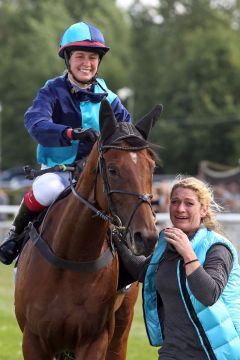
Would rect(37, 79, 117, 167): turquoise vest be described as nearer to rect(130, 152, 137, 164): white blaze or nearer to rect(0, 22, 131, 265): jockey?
rect(0, 22, 131, 265): jockey

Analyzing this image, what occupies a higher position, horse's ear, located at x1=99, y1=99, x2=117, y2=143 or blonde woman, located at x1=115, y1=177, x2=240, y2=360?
horse's ear, located at x1=99, y1=99, x2=117, y2=143

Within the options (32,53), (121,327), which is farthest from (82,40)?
(32,53)

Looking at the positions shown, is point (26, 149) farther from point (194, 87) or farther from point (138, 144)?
point (138, 144)

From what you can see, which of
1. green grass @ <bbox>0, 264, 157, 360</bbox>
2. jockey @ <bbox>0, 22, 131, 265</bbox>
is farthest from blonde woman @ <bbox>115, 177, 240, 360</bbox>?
green grass @ <bbox>0, 264, 157, 360</bbox>

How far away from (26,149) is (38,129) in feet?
184

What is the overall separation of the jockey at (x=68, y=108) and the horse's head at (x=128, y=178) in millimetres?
836

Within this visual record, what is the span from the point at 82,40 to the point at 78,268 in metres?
1.59

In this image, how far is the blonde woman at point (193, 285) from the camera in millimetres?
4641

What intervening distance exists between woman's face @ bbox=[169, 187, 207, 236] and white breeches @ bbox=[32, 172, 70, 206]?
95cm

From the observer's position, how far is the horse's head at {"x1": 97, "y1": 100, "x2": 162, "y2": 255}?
4.40 m

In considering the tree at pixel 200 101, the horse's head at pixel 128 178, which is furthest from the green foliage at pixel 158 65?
the horse's head at pixel 128 178

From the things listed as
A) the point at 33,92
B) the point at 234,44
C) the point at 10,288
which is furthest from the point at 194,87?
the point at 10,288

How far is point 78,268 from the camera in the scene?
17.3 feet

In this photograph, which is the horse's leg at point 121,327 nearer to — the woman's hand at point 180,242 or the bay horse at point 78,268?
the bay horse at point 78,268
